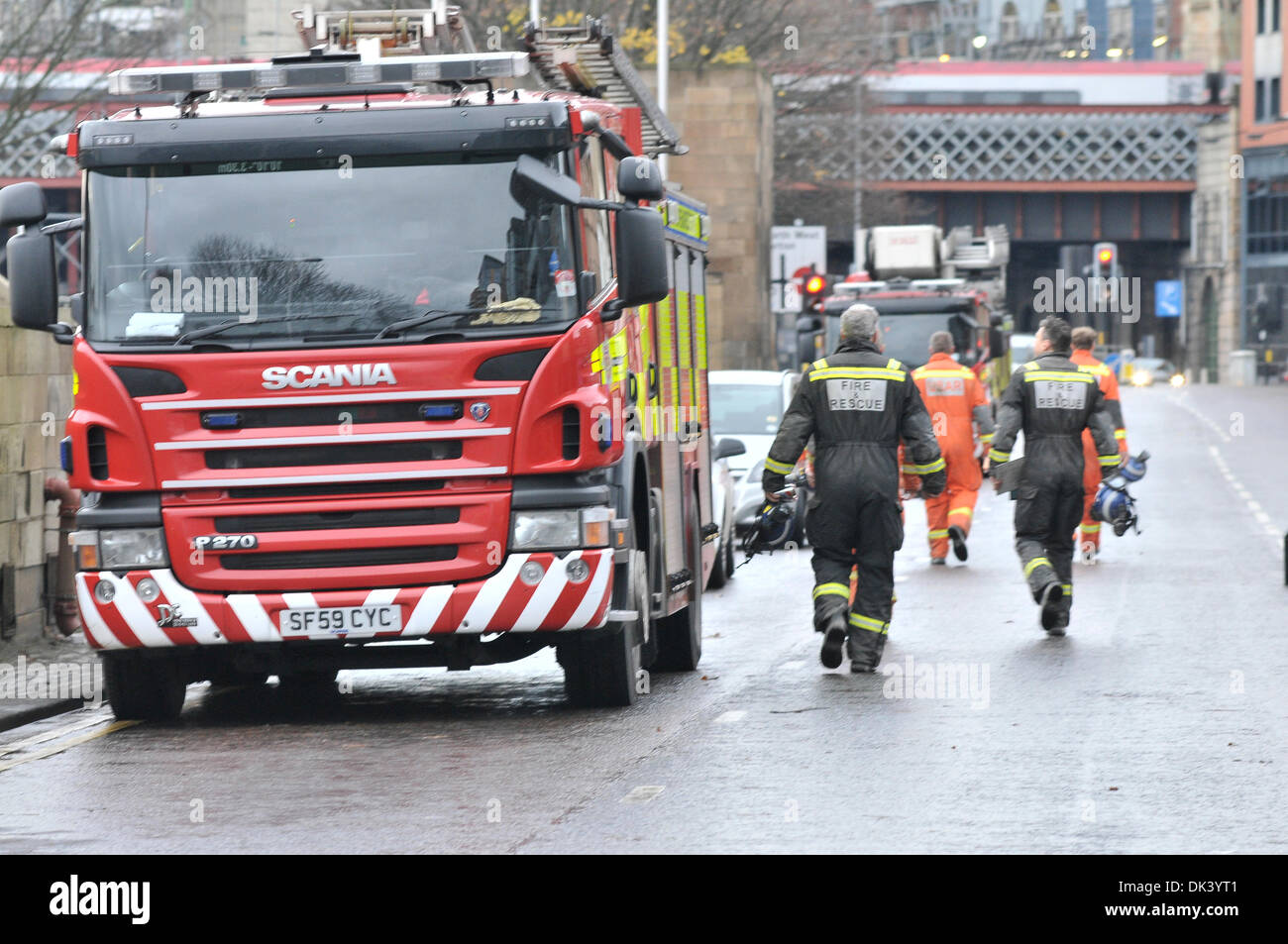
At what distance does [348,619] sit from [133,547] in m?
0.98

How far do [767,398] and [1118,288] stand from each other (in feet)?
210

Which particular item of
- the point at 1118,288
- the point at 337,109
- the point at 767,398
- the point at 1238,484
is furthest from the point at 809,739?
the point at 1118,288

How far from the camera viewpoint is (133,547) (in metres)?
10.0

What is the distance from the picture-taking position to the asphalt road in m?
7.59

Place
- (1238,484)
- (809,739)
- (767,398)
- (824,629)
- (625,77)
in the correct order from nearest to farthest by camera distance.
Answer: (809,739) < (824,629) < (625,77) < (767,398) < (1238,484)

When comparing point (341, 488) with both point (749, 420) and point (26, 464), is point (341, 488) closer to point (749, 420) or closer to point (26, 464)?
point (26, 464)

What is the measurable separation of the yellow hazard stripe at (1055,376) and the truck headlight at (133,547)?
20.5 feet

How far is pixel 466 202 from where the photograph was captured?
1001 cm

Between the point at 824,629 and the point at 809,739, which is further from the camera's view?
the point at 824,629

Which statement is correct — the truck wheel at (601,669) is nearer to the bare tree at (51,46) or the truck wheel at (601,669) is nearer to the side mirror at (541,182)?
the side mirror at (541,182)

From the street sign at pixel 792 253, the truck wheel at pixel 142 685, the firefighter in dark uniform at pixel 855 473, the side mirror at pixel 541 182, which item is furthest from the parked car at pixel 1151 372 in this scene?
the side mirror at pixel 541 182

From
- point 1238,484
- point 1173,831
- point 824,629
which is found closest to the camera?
point 1173,831
